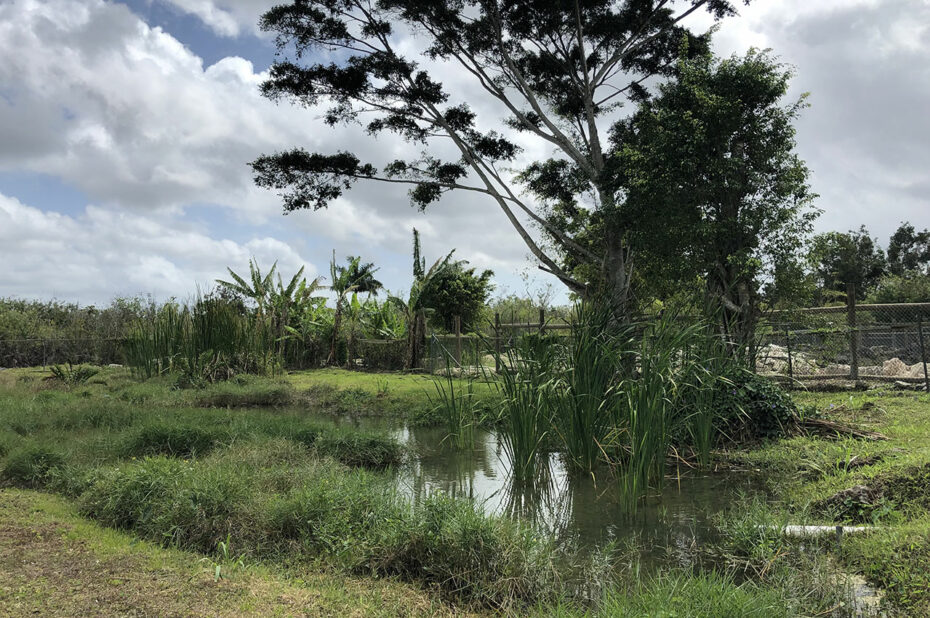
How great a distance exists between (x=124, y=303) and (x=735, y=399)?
77.0 feet

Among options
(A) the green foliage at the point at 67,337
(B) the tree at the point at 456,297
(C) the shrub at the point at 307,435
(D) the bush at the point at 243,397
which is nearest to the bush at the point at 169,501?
(C) the shrub at the point at 307,435

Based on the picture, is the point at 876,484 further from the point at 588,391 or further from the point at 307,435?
the point at 307,435

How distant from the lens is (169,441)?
22.0 feet

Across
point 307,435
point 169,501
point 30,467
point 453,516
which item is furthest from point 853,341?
point 30,467

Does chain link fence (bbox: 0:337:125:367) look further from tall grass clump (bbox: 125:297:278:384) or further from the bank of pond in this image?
the bank of pond

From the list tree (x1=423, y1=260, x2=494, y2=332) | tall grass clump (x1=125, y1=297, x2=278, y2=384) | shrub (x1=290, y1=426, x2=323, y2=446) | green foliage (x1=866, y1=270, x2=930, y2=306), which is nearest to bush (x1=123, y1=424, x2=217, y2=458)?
shrub (x1=290, y1=426, x2=323, y2=446)

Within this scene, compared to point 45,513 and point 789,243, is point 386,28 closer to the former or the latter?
point 789,243

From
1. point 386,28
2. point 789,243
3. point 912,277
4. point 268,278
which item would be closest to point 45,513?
point 789,243

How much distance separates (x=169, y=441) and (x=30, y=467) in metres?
1.25

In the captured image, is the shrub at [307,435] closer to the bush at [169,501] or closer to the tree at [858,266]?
the bush at [169,501]

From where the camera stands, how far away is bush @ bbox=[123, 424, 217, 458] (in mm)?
6500

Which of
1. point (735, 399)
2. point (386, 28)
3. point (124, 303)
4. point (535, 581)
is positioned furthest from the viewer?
point (124, 303)

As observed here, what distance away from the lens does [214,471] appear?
16.1ft

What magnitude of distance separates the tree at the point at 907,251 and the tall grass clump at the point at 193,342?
31143 mm
